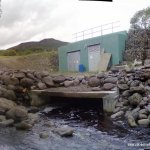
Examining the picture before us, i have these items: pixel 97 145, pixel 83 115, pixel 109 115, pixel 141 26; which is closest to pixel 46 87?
pixel 83 115

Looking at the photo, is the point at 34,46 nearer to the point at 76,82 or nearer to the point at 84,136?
the point at 76,82

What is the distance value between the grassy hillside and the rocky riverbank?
51.7 ft

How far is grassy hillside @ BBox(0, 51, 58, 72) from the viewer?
33781 mm

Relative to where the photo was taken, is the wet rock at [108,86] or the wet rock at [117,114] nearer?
the wet rock at [117,114]

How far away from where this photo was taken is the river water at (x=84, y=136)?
851 cm

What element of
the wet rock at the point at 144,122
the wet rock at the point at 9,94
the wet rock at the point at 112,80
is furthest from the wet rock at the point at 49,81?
the wet rock at the point at 144,122

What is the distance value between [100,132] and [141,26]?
15769 millimetres

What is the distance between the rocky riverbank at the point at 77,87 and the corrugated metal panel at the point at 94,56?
846 centimetres

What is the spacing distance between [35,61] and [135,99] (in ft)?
81.9

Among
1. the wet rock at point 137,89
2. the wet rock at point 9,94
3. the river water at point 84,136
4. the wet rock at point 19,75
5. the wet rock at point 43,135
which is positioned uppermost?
the wet rock at point 19,75

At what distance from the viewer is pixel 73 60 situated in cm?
2877

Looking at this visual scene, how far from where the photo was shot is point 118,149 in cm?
809

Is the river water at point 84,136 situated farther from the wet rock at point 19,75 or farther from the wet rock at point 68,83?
the wet rock at point 19,75

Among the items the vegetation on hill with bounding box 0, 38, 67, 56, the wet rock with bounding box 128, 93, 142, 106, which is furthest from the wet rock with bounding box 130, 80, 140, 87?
the vegetation on hill with bounding box 0, 38, 67, 56
